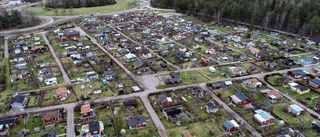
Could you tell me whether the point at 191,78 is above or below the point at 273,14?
below

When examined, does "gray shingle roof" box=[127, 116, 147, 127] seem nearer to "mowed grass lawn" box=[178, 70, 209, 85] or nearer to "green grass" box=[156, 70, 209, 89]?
"green grass" box=[156, 70, 209, 89]

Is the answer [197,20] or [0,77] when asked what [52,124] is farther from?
[197,20]

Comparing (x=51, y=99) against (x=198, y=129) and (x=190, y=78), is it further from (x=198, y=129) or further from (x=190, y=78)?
(x=190, y=78)

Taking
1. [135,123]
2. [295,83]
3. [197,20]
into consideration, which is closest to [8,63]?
[135,123]

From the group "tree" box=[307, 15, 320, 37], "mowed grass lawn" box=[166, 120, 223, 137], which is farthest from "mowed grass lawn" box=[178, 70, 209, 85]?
"tree" box=[307, 15, 320, 37]

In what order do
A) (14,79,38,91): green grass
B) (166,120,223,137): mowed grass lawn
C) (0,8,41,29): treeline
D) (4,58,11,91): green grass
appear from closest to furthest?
(166,120,223,137): mowed grass lawn < (14,79,38,91): green grass < (4,58,11,91): green grass < (0,8,41,29): treeline

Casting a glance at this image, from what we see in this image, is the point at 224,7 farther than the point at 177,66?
Yes

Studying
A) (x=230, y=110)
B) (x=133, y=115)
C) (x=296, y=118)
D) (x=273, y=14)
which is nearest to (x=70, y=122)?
(x=133, y=115)

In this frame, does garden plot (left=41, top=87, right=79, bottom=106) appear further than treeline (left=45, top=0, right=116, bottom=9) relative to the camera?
No
